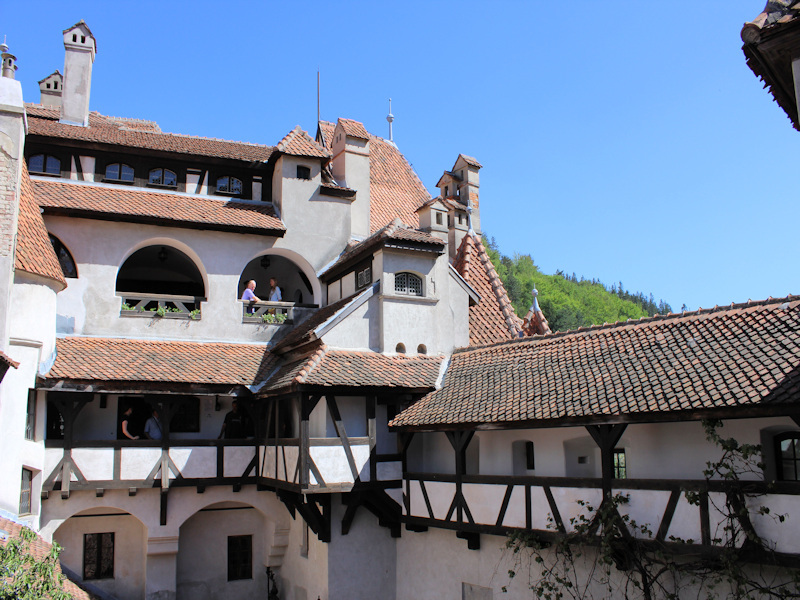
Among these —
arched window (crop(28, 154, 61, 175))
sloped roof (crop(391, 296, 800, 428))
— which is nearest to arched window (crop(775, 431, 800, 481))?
sloped roof (crop(391, 296, 800, 428))

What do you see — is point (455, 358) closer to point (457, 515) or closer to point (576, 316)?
point (457, 515)

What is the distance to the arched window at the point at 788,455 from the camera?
11.1 meters

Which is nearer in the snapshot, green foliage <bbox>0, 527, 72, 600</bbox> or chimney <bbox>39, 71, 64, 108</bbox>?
green foliage <bbox>0, 527, 72, 600</bbox>

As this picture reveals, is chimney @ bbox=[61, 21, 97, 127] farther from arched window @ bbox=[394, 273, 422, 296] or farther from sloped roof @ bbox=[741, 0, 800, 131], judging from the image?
sloped roof @ bbox=[741, 0, 800, 131]

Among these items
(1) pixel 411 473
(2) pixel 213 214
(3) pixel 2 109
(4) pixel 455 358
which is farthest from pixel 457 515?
(3) pixel 2 109

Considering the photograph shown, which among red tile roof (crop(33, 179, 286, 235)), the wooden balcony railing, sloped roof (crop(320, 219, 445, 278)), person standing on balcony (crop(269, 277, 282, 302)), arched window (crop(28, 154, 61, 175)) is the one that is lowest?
the wooden balcony railing

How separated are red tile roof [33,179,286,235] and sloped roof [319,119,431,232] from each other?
164 inches

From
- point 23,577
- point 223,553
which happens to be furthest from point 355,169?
point 23,577

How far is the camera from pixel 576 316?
7688 cm

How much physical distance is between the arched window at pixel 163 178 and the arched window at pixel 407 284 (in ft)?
22.1

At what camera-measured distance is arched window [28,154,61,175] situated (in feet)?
61.8

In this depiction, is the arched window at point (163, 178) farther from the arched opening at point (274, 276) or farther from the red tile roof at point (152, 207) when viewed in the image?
the arched opening at point (274, 276)

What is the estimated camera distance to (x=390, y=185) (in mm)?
25328

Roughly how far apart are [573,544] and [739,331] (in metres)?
4.26
